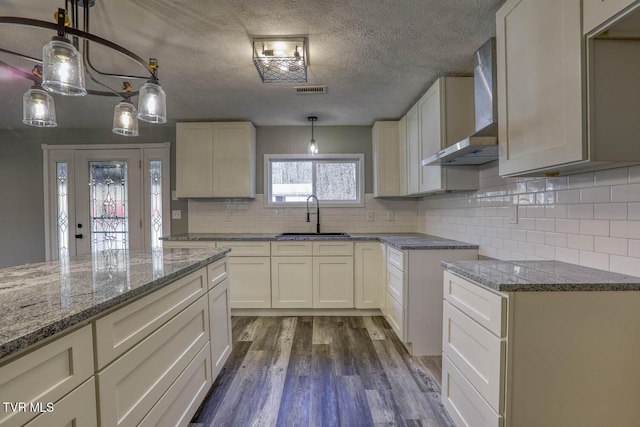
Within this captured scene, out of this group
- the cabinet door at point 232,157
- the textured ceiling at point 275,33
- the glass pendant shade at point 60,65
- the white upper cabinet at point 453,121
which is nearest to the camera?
the glass pendant shade at point 60,65

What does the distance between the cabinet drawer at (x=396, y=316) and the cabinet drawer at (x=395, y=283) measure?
6 cm

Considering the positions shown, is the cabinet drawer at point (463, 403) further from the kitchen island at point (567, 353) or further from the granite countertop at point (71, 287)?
the granite countertop at point (71, 287)

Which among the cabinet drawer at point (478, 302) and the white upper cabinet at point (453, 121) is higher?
the white upper cabinet at point (453, 121)

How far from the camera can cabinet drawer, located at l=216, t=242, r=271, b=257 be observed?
3.21m

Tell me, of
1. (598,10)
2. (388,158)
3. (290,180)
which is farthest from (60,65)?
(388,158)

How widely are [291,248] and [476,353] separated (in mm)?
2155

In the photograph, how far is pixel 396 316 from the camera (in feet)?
8.66

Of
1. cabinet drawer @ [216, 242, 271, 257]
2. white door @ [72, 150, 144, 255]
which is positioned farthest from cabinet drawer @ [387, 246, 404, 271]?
white door @ [72, 150, 144, 255]

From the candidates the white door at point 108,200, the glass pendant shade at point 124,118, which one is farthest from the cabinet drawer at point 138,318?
the white door at point 108,200

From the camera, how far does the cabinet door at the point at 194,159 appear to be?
11.4ft

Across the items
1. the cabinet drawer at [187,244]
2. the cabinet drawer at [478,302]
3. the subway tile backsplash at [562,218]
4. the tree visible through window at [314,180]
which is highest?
the tree visible through window at [314,180]

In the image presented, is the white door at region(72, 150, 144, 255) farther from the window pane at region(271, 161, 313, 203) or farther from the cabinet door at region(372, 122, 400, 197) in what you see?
the cabinet door at region(372, 122, 400, 197)

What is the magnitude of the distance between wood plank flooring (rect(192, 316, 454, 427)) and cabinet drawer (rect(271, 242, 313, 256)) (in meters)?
0.78

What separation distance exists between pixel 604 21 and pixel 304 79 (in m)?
1.74
